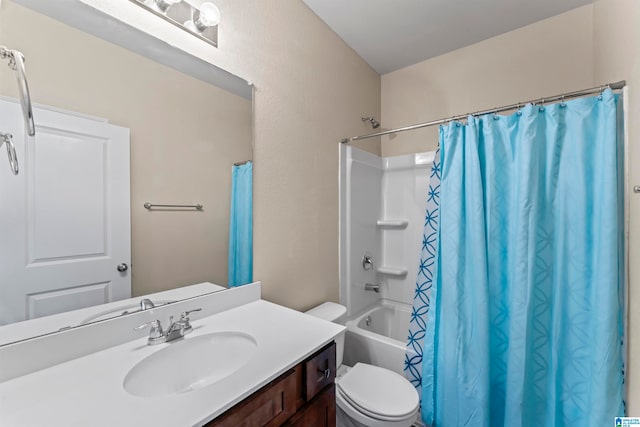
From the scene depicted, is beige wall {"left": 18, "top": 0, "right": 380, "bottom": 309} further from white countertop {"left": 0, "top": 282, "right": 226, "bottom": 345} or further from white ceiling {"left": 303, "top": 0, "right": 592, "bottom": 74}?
white countertop {"left": 0, "top": 282, "right": 226, "bottom": 345}

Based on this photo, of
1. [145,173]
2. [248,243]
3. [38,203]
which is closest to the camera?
[38,203]

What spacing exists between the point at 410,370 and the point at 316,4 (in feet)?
7.52

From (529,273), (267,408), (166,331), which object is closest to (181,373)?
(166,331)

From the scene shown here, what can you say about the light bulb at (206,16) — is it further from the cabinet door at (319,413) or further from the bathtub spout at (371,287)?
the bathtub spout at (371,287)

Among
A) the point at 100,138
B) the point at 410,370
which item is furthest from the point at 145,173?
the point at 410,370

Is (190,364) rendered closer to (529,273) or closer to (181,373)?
(181,373)

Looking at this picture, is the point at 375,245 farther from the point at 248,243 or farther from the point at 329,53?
the point at 329,53

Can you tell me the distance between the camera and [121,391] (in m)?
0.67

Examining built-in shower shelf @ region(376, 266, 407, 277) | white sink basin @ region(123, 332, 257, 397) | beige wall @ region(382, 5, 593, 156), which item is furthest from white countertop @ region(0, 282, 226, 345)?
beige wall @ region(382, 5, 593, 156)

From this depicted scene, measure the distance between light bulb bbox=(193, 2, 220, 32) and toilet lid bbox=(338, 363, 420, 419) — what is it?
175 cm

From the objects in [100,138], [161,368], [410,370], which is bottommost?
[410,370]

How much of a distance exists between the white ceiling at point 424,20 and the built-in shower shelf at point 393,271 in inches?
70.7

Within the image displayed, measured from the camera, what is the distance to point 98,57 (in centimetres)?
88

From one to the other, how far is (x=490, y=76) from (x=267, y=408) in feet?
8.06
